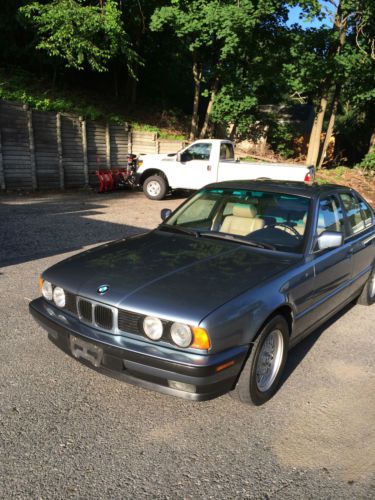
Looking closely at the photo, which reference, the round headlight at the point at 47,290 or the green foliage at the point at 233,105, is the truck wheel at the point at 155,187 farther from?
the round headlight at the point at 47,290

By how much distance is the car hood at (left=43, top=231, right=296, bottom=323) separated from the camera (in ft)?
8.77

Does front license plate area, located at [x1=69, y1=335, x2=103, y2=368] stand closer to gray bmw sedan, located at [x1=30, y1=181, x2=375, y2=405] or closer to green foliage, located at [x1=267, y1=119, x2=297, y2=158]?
gray bmw sedan, located at [x1=30, y1=181, x2=375, y2=405]

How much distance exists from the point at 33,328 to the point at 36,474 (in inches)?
75.5

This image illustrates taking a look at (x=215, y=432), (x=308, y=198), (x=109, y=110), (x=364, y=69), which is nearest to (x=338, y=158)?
(x=364, y=69)

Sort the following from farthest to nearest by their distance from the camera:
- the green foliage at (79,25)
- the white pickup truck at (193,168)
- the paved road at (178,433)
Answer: the green foliage at (79,25), the white pickup truck at (193,168), the paved road at (178,433)

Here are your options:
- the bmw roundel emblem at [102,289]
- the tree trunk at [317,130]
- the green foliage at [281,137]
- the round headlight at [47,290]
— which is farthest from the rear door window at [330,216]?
the green foliage at [281,137]

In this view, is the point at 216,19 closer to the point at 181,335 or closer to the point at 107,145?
the point at 107,145

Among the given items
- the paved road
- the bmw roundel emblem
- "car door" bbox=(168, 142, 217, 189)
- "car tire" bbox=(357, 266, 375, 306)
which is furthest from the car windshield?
"car door" bbox=(168, 142, 217, 189)

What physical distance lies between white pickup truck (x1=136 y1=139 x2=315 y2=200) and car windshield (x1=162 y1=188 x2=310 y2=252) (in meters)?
7.61

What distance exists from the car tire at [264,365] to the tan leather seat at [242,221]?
108 centimetres

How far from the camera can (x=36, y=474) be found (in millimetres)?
2328

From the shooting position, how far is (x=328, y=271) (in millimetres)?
3748

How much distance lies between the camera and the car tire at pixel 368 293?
5163 millimetres

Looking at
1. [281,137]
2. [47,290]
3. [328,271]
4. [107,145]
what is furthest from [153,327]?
[281,137]
